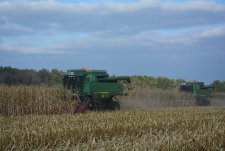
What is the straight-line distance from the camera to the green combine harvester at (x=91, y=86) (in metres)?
16.2

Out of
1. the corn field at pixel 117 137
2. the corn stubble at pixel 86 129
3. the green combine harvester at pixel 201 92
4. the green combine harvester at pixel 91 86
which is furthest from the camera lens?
the green combine harvester at pixel 201 92

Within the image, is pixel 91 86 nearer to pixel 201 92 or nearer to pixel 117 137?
pixel 117 137

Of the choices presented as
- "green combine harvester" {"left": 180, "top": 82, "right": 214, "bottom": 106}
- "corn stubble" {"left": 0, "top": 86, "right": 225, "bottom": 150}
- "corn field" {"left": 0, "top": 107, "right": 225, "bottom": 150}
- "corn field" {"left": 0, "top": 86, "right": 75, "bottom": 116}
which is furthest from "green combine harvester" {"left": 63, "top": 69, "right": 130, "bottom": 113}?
"green combine harvester" {"left": 180, "top": 82, "right": 214, "bottom": 106}

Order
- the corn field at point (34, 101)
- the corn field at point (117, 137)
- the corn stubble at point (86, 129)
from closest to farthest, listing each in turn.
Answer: the corn field at point (117, 137) → the corn stubble at point (86, 129) → the corn field at point (34, 101)

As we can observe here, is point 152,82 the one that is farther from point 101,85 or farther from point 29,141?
point 29,141

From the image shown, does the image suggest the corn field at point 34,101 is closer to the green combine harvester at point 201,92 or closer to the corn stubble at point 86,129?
the corn stubble at point 86,129

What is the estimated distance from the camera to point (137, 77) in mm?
37250

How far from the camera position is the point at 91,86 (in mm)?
16203

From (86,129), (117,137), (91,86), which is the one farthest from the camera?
(91,86)

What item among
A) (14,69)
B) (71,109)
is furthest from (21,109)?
(14,69)

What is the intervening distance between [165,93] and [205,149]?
18.9 meters

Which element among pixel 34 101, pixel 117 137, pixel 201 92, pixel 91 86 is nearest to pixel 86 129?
pixel 117 137

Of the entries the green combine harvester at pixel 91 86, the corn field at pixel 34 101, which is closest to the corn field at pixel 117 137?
the corn field at pixel 34 101

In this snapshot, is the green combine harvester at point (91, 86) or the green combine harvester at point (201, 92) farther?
the green combine harvester at point (201, 92)
